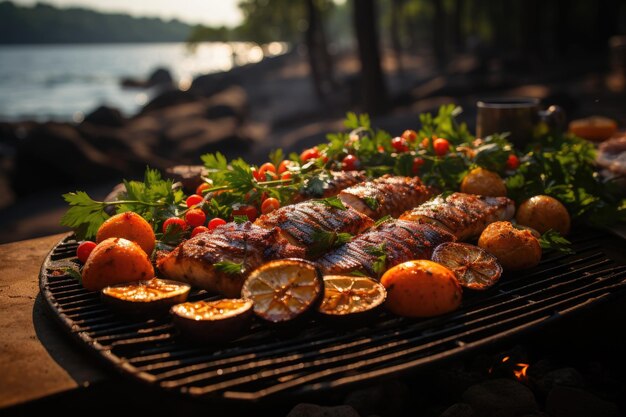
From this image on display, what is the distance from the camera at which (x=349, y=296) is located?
10.8 ft

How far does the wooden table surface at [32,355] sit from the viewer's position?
2844 millimetres

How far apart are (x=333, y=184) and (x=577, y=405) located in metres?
2.70

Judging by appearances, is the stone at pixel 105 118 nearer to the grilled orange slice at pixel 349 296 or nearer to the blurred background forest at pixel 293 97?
the blurred background forest at pixel 293 97

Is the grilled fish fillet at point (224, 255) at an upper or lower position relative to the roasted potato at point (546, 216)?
upper

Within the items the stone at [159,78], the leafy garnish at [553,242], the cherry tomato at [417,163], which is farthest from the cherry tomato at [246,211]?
the stone at [159,78]

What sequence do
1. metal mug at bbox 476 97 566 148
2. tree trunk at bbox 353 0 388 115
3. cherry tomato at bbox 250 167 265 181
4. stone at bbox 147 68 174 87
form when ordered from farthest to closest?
stone at bbox 147 68 174 87
tree trunk at bbox 353 0 388 115
metal mug at bbox 476 97 566 148
cherry tomato at bbox 250 167 265 181

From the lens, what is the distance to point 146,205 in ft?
15.6

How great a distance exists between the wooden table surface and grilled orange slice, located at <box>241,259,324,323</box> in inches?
36.6

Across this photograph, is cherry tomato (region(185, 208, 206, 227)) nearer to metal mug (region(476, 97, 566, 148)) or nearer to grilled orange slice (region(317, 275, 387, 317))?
grilled orange slice (region(317, 275, 387, 317))

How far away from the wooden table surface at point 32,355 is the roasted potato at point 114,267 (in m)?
0.39

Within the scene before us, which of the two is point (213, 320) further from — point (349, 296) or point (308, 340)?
point (349, 296)

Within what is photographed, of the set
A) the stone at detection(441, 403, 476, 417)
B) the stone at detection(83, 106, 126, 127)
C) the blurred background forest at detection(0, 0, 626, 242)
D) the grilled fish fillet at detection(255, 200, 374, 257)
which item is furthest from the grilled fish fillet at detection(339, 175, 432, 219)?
the stone at detection(83, 106, 126, 127)

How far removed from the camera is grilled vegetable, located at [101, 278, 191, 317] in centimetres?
329

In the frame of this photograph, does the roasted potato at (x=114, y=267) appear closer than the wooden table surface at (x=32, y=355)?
No
